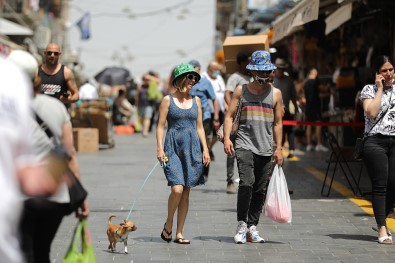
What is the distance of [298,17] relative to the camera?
562 inches

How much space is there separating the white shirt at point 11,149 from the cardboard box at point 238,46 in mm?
8491

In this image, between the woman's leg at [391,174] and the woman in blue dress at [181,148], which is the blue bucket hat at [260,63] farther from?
the woman's leg at [391,174]

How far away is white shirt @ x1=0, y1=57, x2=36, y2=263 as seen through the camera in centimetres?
441

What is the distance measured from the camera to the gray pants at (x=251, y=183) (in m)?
9.28

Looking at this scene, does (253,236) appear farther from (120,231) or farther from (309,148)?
(309,148)

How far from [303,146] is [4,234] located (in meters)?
18.4

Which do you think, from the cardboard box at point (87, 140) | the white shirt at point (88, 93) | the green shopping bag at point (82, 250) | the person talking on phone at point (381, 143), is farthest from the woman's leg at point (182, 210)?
the white shirt at point (88, 93)

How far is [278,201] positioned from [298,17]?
555cm

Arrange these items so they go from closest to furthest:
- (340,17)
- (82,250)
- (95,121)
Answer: (82,250) → (340,17) → (95,121)

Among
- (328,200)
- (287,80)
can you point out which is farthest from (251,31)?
(328,200)

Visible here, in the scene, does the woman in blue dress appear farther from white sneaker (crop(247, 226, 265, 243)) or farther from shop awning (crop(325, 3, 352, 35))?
shop awning (crop(325, 3, 352, 35))

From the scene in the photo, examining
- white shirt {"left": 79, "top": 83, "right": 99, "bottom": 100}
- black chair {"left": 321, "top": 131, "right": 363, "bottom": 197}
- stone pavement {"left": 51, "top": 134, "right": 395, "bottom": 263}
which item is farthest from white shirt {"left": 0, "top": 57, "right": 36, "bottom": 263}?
white shirt {"left": 79, "top": 83, "right": 99, "bottom": 100}

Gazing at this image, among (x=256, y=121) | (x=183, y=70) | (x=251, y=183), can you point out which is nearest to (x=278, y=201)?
(x=251, y=183)

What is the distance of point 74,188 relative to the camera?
5637mm
